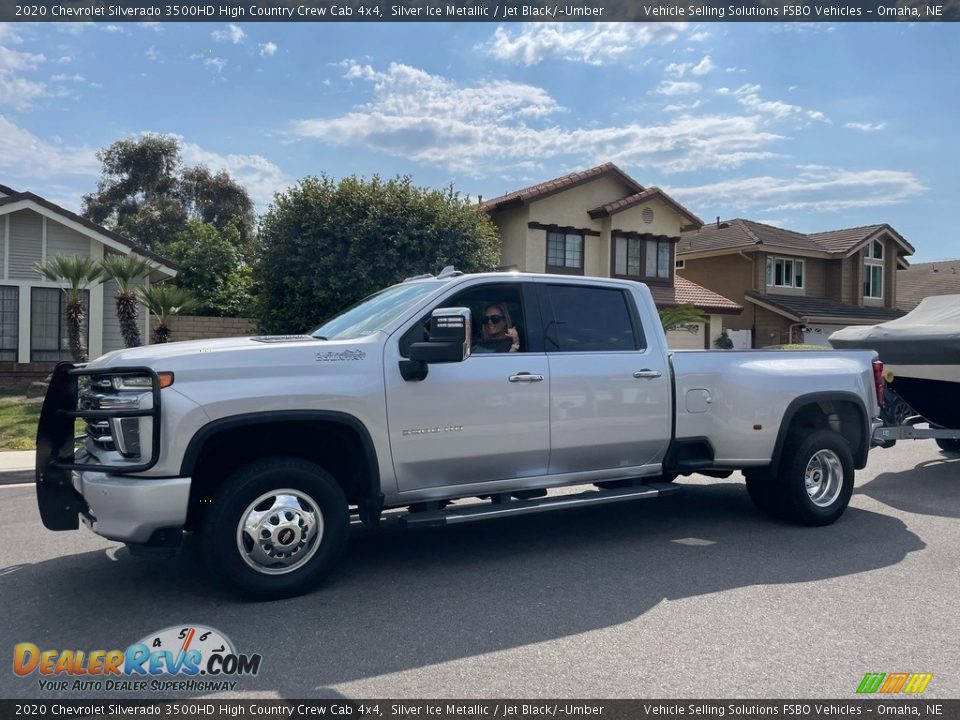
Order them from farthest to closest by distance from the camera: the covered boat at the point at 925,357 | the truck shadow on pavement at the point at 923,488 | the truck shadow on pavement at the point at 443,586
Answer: the covered boat at the point at 925,357 → the truck shadow on pavement at the point at 923,488 → the truck shadow on pavement at the point at 443,586

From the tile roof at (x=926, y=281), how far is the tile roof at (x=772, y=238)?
A: 818 cm

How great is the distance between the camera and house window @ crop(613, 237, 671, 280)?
1173 inches

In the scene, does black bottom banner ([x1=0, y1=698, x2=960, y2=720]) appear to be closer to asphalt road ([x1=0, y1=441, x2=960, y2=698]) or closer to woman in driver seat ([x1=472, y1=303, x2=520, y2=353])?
asphalt road ([x1=0, y1=441, x2=960, y2=698])

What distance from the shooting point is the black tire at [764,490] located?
266 inches

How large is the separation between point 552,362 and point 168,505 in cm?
271

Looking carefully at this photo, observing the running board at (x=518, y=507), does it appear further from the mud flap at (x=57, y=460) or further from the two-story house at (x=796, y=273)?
the two-story house at (x=796, y=273)

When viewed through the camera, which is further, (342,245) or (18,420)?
(342,245)

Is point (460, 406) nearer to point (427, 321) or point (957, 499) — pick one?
point (427, 321)

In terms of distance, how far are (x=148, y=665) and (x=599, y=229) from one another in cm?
2697

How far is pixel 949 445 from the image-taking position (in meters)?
10.0

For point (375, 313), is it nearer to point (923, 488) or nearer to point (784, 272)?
point (923, 488)

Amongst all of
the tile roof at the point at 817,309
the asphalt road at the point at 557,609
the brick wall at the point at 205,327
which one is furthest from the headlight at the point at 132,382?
the tile roof at the point at 817,309

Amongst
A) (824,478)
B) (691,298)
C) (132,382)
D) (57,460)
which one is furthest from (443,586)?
(691,298)

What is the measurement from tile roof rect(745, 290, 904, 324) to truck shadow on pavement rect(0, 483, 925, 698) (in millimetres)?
28767
